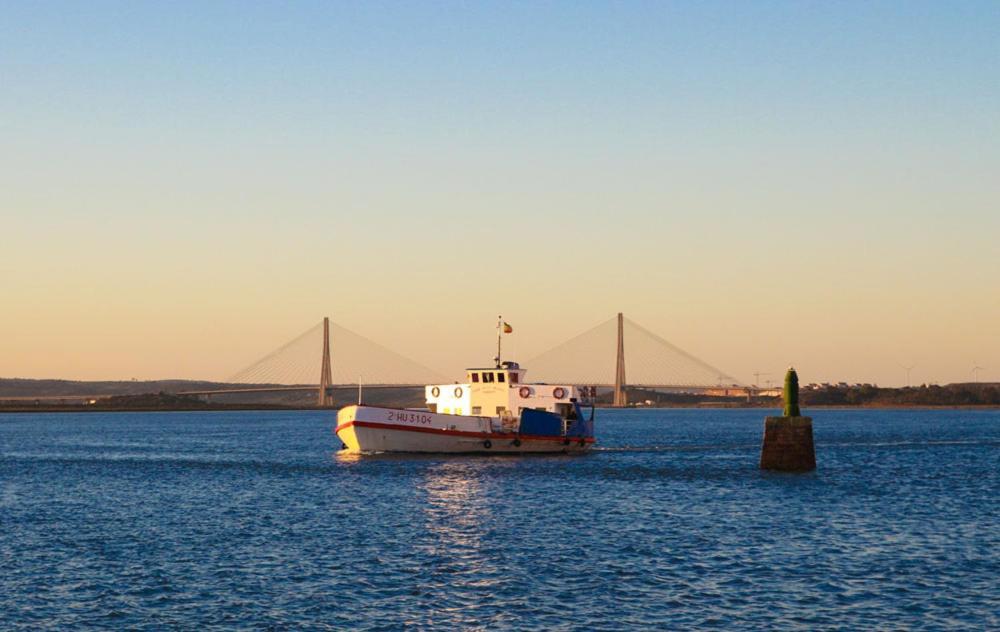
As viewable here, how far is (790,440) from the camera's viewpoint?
64.2 metres

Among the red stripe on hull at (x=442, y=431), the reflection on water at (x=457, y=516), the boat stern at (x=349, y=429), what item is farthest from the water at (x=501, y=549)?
the boat stern at (x=349, y=429)

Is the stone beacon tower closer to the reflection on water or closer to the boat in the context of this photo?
the reflection on water

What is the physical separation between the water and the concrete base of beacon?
153 cm

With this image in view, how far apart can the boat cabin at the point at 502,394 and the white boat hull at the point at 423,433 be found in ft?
5.46

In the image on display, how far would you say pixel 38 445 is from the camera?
120 metres

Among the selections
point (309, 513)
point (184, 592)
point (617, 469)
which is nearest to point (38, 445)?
point (617, 469)

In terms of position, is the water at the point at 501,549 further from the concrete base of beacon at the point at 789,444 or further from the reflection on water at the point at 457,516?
the concrete base of beacon at the point at 789,444

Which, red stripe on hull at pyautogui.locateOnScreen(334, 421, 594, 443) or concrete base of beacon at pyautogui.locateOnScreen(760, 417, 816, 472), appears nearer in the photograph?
concrete base of beacon at pyautogui.locateOnScreen(760, 417, 816, 472)

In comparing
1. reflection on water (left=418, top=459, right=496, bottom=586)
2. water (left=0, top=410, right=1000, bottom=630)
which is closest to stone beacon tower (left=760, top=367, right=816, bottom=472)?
water (left=0, top=410, right=1000, bottom=630)

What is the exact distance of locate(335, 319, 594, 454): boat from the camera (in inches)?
3110

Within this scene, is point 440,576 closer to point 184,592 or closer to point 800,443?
point 184,592

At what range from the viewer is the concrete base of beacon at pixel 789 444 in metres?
64.1

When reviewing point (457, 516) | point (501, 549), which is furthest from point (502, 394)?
point (501, 549)

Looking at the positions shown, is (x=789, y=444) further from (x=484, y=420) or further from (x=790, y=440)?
(x=484, y=420)
